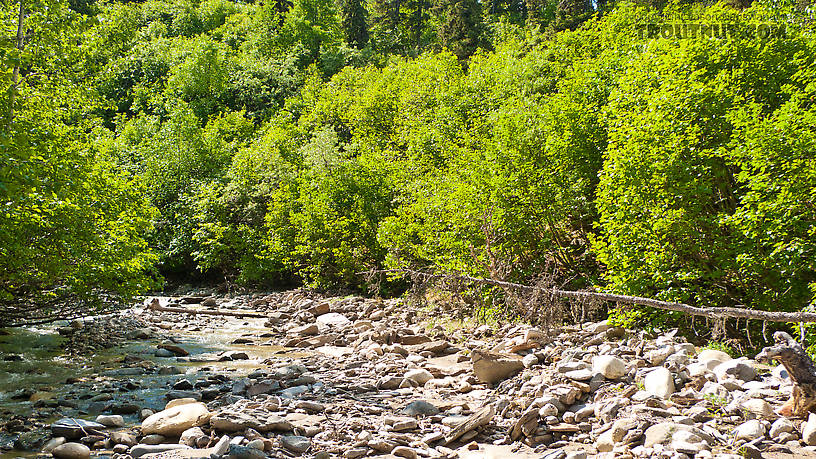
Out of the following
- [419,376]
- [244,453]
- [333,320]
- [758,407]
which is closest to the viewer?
[758,407]

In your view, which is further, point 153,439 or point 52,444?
point 153,439

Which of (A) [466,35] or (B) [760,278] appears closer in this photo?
(B) [760,278]

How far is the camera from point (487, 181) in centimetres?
1392

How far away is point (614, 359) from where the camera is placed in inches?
271

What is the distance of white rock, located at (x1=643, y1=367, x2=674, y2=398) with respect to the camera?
6.03m

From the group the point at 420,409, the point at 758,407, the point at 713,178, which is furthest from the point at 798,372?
the point at 713,178

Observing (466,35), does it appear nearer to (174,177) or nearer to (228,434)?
(174,177)

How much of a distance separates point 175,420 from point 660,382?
18.4 feet

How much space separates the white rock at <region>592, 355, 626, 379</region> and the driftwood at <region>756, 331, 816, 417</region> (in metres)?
1.86

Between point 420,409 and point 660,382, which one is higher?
point 660,382

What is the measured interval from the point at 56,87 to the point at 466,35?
127ft

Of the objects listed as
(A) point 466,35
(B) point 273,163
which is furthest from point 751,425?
(A) point 466,35

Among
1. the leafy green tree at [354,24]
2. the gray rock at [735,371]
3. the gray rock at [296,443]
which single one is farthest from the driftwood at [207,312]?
the leafy green tree at [354,24]

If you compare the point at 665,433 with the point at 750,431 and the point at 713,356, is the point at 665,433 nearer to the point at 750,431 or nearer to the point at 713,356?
the point at 750,431
